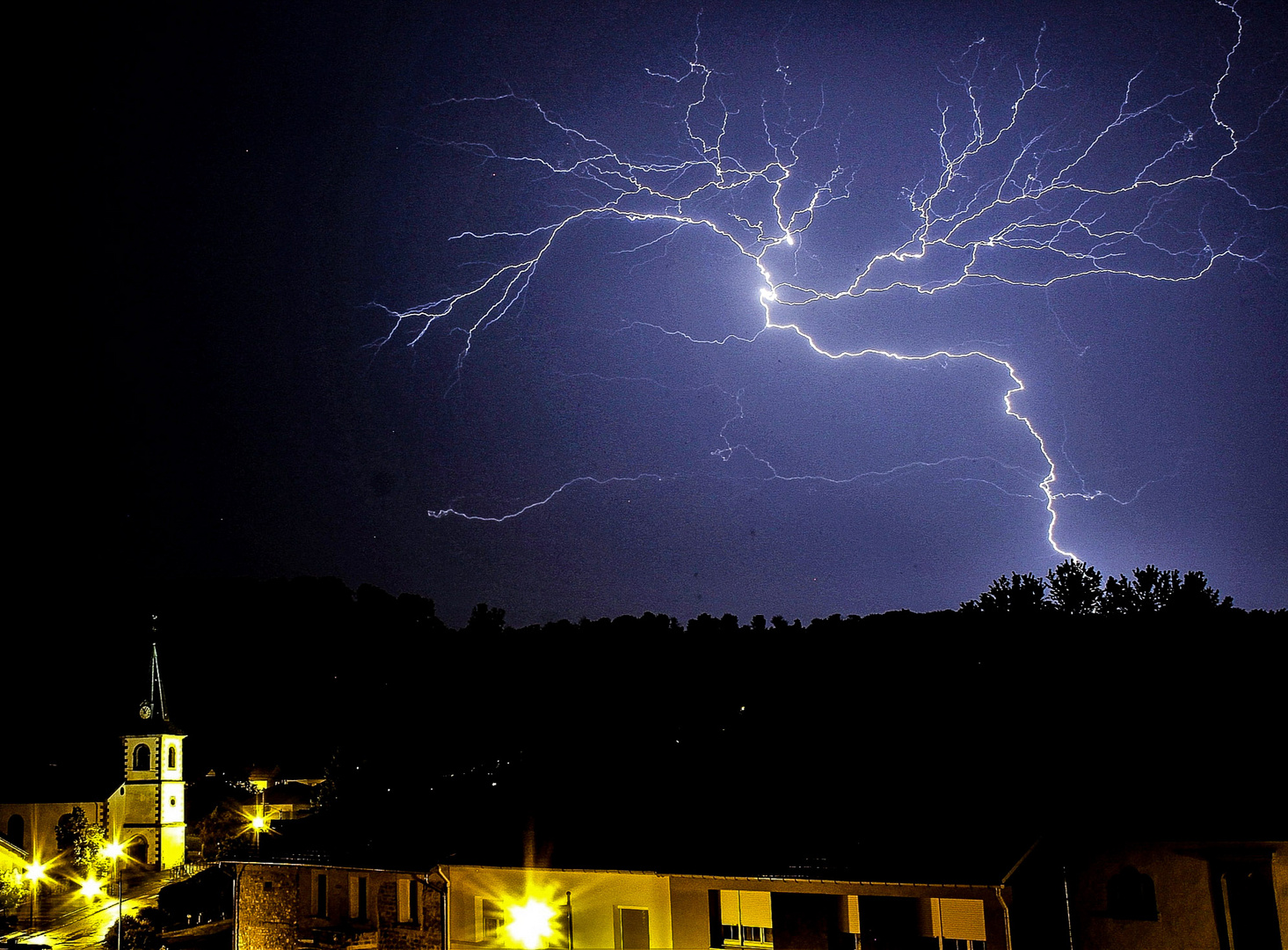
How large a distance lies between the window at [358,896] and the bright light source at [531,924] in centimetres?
311

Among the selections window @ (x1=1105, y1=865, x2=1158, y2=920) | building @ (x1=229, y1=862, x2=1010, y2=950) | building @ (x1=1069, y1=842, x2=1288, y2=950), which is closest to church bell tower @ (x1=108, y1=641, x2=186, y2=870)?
building @ (x1=229, y1=862, x2=1010, y2=950)

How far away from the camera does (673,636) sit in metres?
37.1

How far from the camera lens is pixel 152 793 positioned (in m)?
37.3

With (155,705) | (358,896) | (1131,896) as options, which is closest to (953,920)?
(1131,896)

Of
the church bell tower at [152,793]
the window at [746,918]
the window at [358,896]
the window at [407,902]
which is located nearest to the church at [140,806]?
the church bell tower at [152,793]

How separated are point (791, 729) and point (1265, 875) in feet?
60.2

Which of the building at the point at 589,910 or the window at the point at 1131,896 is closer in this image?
the window at the point at 1131,896

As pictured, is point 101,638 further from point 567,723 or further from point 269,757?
point 567,723

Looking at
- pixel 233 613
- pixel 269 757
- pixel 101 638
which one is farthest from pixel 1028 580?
pixel 101 638

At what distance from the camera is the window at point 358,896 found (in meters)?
16.4

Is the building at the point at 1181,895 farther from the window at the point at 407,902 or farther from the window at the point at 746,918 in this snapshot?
the window at the point at 407,902

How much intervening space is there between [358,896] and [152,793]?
25056mm

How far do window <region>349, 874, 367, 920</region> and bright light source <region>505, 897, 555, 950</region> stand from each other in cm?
311

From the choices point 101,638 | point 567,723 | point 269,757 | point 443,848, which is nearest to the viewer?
point 443,848
